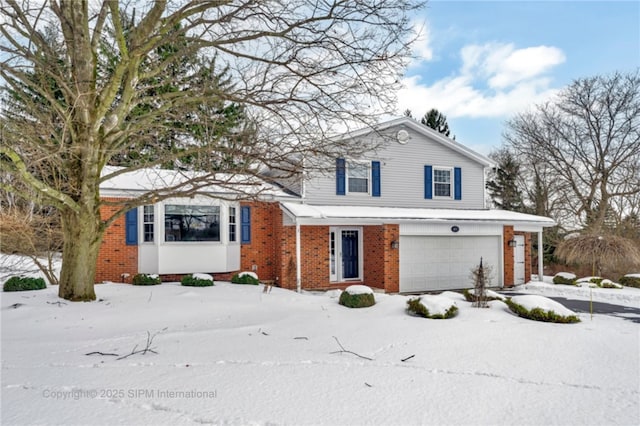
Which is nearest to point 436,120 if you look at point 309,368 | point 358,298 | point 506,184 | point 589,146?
point 506,184

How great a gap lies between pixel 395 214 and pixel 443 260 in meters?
2.91

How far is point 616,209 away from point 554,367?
23385 mm

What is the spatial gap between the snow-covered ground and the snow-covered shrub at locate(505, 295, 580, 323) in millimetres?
214

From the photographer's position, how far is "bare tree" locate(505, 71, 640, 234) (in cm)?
2178

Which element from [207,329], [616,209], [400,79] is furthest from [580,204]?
[207,329]

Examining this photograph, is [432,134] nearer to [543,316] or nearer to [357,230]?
[357,230]

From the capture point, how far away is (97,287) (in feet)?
32.6

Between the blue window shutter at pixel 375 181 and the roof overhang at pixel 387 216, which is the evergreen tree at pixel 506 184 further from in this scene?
the blue window shutter at pixel 375 181

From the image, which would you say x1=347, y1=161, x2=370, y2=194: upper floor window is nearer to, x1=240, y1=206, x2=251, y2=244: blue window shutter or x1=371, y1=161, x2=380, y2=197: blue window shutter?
x1=371, y1=161, x2=380, y2=197: blue window shutter

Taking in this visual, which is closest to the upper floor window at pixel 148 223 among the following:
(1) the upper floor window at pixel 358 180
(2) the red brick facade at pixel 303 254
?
(2) the red brick facade at pixel 303 254

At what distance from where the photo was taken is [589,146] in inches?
908

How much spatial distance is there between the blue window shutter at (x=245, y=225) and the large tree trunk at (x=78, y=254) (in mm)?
5260

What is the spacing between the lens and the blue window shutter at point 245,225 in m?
12.9

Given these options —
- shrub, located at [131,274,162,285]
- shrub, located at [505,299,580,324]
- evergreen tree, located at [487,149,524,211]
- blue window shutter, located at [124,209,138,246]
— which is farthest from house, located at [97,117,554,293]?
evergreen tree, located at [487,149,524,211]
